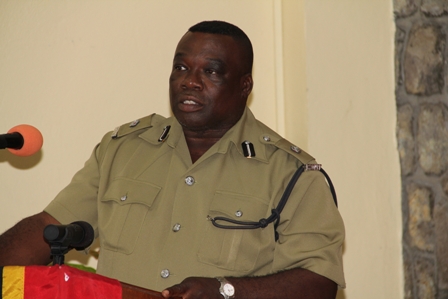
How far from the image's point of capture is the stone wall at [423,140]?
146 inches

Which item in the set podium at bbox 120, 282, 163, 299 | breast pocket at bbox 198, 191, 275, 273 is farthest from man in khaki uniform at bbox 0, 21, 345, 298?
podium at bbox 120, 282, 163, 299

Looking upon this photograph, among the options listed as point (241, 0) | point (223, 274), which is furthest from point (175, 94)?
point (241, 0)

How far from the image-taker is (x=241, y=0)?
12.0ft

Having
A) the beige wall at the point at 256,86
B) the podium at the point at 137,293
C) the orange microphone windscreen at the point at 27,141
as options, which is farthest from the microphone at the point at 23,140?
the beige wall at the point at 256,86

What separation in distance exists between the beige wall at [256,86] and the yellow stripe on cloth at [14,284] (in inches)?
54.6

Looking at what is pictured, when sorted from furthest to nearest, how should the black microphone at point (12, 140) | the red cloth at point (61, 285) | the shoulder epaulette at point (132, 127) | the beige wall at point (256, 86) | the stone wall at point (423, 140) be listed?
1. the stone wall at point (423, 140)
2. the beige wall at point (256, 86)
3. the shoulder epaulette at point (132, 127)
4. the black microphone at point (12, 140)
5. the red cloth at point (61, 285)

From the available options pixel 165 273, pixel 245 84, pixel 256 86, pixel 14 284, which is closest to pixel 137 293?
pixel 14 284

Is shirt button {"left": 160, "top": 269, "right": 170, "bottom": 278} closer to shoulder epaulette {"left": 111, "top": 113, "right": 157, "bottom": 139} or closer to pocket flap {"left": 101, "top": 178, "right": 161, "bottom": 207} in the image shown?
pocket flap {"left": 101, "top": 178, "right": 161, "bottom": 207}

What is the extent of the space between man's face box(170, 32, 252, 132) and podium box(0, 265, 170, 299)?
0.90 meters

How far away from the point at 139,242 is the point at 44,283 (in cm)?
68

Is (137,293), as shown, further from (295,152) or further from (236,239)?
(295,152)

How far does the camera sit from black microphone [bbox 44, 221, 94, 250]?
1560mm

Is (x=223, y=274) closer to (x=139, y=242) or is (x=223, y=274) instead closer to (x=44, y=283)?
(x=139, y=242)

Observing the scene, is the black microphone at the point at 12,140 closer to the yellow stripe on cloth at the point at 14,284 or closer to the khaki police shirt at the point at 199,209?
the yellow stripe on cloth at the point at 14,284
